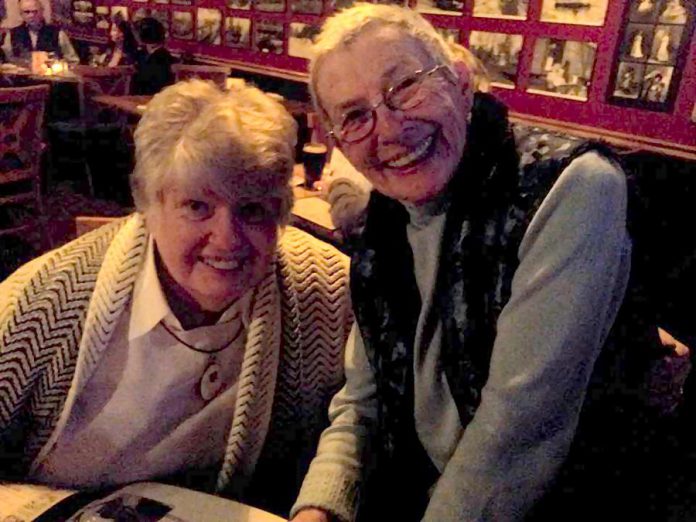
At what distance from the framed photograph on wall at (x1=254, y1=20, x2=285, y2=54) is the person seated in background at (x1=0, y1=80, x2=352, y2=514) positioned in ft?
17.6

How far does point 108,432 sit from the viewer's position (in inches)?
54.6

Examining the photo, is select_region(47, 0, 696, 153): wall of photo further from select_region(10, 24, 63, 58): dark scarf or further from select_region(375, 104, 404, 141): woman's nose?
select_region(10, 24, 63, 58): dark scarf

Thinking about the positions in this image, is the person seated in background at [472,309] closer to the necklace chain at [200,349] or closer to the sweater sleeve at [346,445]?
the sweater sleeve at [346,445]

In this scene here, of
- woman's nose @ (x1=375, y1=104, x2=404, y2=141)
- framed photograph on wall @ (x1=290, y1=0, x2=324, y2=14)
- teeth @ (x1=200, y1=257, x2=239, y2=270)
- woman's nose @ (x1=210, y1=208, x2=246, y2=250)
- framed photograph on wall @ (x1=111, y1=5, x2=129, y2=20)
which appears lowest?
teeth @ (x1=200, y1=257, x2=239, y2=270)

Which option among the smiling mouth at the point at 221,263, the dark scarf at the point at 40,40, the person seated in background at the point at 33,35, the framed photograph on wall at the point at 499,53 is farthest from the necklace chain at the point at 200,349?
the dark scarf at the point at 40,40

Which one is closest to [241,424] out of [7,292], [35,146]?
[7,292]

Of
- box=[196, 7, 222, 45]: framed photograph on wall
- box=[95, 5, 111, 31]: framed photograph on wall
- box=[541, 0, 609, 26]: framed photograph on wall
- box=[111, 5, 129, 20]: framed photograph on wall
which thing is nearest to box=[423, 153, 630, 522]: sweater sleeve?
box=[541, 0, 609, 26]: framed photograph on wall

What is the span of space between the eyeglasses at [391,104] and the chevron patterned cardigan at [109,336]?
1.36 feet

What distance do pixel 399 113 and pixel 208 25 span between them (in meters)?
6.90

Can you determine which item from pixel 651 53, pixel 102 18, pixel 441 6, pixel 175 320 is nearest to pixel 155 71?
pixel 441 6

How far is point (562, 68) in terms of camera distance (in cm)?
398

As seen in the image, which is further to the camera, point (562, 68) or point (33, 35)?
point (33, 35)

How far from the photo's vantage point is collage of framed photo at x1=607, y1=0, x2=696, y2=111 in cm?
322

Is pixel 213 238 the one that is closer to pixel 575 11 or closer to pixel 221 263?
pixel 221 263
